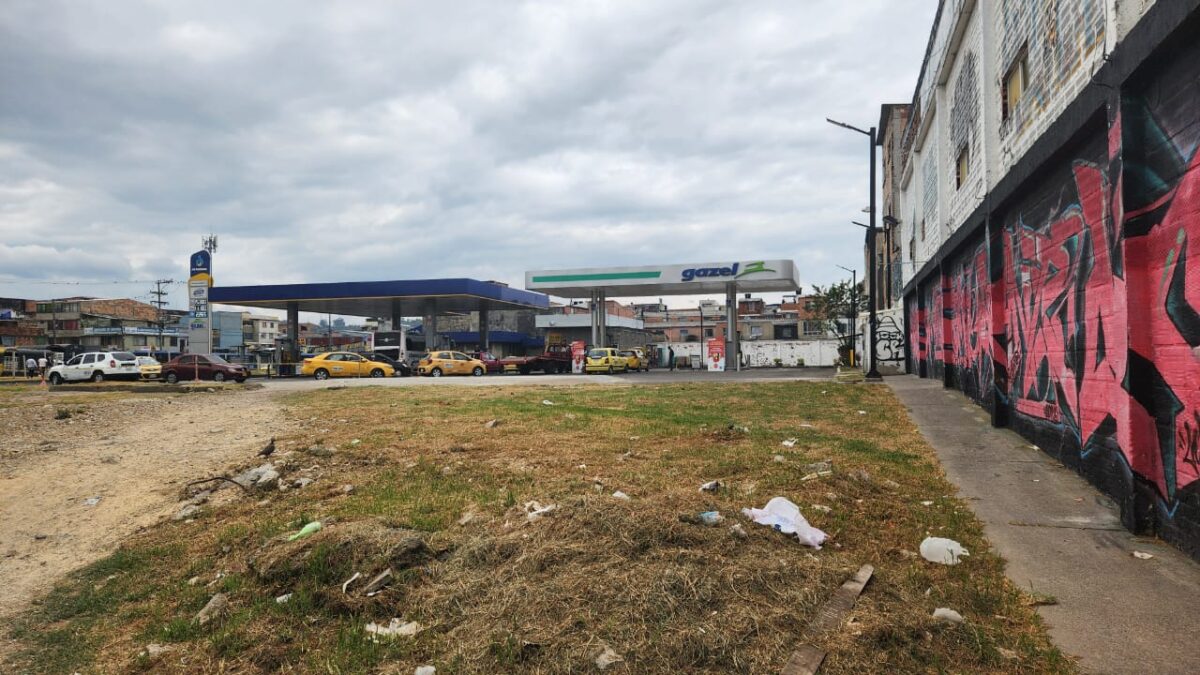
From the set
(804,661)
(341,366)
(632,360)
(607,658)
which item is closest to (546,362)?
(632,360)

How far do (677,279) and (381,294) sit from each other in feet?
57.2

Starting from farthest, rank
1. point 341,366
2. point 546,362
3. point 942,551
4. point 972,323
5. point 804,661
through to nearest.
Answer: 1. point 546,362
2. point 341,366
3. point 972,323
4. point 942,551
5. point 804,661

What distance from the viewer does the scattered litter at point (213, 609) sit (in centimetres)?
397

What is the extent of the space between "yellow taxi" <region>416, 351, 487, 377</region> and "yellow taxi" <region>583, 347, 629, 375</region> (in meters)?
5.97

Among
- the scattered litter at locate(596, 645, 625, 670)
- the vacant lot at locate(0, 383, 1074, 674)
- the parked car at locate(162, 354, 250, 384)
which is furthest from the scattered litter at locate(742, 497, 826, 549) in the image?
the parked car at locate(162, 354, 250, 384)

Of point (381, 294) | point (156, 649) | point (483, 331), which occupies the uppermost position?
point (381, 294)

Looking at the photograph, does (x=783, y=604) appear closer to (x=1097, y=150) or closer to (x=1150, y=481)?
(x=1150, y=481)

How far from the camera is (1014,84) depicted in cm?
1018

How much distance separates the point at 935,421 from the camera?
11.4 meters

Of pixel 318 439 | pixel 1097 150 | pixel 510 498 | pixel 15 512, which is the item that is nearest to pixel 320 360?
pixel 318 439

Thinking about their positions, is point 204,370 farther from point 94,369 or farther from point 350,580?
point 350,580

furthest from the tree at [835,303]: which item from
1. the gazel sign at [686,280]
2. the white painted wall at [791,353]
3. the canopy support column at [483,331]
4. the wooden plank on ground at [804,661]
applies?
the wooden plank on ground at [804,661]

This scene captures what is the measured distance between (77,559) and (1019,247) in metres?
11.0

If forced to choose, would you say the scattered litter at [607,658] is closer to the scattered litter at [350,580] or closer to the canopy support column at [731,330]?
the scattered litter at [350,580]
